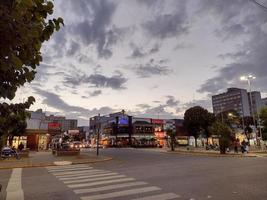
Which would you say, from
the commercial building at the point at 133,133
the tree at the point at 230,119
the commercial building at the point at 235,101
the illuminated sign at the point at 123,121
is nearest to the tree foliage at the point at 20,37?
the tree at the point at 230,119

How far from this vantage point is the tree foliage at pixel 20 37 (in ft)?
10.8

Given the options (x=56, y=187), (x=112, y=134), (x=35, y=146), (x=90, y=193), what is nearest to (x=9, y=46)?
(x=90, y=193)

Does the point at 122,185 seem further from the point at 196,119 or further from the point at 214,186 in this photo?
the point at 196,119

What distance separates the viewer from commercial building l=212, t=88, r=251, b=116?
161m

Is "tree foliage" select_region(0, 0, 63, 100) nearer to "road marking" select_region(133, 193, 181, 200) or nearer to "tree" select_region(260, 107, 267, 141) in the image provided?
"road marking" select_region(133, 193, 181, 200)

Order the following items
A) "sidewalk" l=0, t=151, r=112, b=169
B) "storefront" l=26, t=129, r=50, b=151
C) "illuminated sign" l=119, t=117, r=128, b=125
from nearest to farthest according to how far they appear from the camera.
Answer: "sidewalk" l=0, t=151, r=112, b=169, "storefront" l=26, t=129, r=50, b=151, "illuminated sign" l=119, t=117, r=128, b=125

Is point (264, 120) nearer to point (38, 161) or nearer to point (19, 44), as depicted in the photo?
point (38, 161)

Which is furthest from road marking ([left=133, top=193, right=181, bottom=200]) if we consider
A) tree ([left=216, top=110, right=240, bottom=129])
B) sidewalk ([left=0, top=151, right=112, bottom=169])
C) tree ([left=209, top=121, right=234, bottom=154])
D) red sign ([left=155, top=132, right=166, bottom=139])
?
red sign ([left=155, top=132, right=166, bottom=139])

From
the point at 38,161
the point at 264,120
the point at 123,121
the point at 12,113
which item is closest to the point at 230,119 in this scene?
the point at 264,120

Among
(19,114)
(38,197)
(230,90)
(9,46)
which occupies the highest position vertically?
(230,90)

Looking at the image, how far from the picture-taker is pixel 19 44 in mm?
3535

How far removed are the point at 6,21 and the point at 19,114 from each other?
1.97 meters

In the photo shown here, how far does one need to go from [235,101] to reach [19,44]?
177301 mm

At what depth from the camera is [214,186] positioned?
10070mm
